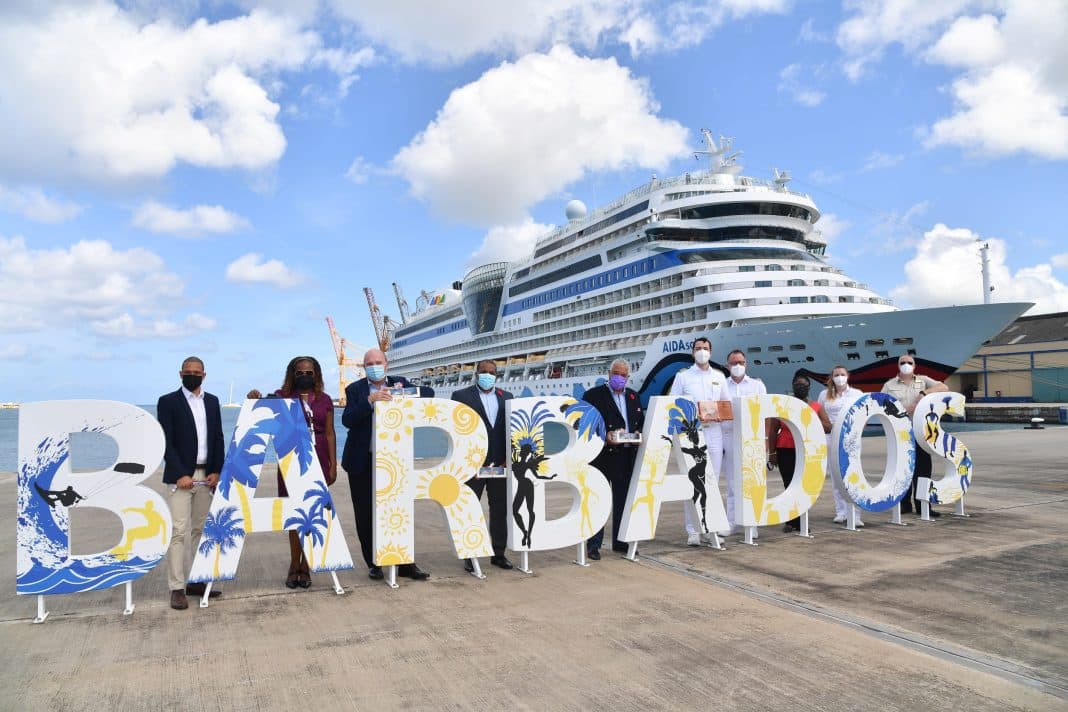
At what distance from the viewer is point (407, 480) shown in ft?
18.0

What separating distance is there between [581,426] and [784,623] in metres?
2.46

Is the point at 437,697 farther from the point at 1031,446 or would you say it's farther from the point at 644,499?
the point at 1031,446

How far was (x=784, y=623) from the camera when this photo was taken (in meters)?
4.14

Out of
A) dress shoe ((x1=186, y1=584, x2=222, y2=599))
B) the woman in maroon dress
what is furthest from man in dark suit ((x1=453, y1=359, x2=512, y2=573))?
dress shoe ((x1=186, y1=584, x2=222, y2=599))

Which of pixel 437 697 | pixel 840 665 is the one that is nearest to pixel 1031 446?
pixel 840 665

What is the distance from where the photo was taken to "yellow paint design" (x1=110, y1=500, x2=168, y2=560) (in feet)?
15.4

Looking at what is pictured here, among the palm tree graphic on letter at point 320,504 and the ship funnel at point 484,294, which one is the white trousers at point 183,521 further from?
the ship funnel at point 484,294

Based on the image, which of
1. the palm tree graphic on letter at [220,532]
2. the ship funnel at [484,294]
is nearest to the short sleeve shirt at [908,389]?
the palm tree graphic on letter at [220,532]

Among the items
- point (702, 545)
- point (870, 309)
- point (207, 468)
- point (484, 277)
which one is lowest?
point (702, 545)

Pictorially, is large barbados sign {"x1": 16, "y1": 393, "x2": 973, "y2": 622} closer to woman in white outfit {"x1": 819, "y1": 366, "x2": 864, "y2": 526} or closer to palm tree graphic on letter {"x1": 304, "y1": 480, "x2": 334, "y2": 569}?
palm tree graphic on letter {"x1": 304, "y1": 480, "x2": 334, "y2": 569}

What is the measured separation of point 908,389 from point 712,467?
10.2 ft

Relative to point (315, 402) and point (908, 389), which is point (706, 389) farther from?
point (315, 402)

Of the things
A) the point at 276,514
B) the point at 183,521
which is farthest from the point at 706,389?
the point at 183,521

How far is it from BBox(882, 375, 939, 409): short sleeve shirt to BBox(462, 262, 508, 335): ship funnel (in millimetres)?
43449
